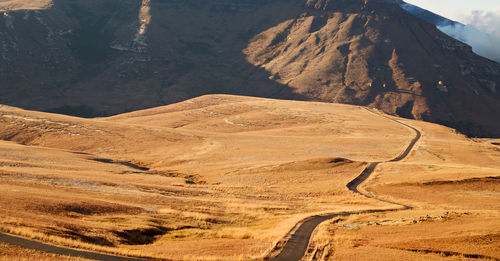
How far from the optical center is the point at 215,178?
190 feet

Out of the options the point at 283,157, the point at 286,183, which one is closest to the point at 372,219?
the point at 286,183

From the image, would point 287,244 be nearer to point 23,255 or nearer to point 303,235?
point 303,235

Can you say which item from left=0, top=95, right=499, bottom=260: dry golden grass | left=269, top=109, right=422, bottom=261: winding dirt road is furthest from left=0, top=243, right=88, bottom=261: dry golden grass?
left=269, top=109, right=422, bottom=261: winding dirt road

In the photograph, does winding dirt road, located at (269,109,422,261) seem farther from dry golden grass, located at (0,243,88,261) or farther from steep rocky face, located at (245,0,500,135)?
steep rocky face, located at (245,0,500,135)

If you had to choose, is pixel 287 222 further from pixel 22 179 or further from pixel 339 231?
pixel 22 179

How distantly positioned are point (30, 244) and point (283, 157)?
2036 inches

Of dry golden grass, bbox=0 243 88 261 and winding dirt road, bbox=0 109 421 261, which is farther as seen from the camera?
winding dirt road, bbox=0 109 421 261

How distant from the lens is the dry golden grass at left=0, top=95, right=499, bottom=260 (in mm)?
26320

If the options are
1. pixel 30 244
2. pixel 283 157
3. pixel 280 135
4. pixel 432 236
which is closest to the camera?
pixel 30 244

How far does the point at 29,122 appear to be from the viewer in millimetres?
85812

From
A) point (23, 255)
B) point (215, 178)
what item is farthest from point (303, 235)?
point (215, 178)

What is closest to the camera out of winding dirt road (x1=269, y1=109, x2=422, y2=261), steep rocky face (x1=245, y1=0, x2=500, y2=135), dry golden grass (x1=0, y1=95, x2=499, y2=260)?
winding dirt road (x1=269, y1=109, x2=422, y2=261)

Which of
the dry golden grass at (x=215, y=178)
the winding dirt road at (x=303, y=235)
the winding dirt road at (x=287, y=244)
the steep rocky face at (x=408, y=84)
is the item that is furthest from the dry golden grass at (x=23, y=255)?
the steep rocky face at (x=408, y=84)

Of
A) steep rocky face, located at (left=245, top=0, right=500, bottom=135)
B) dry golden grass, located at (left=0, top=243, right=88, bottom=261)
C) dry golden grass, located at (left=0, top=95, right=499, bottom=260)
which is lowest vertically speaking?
dry golden grass, located at (left=0, top=95, right=499, bottom=260)
